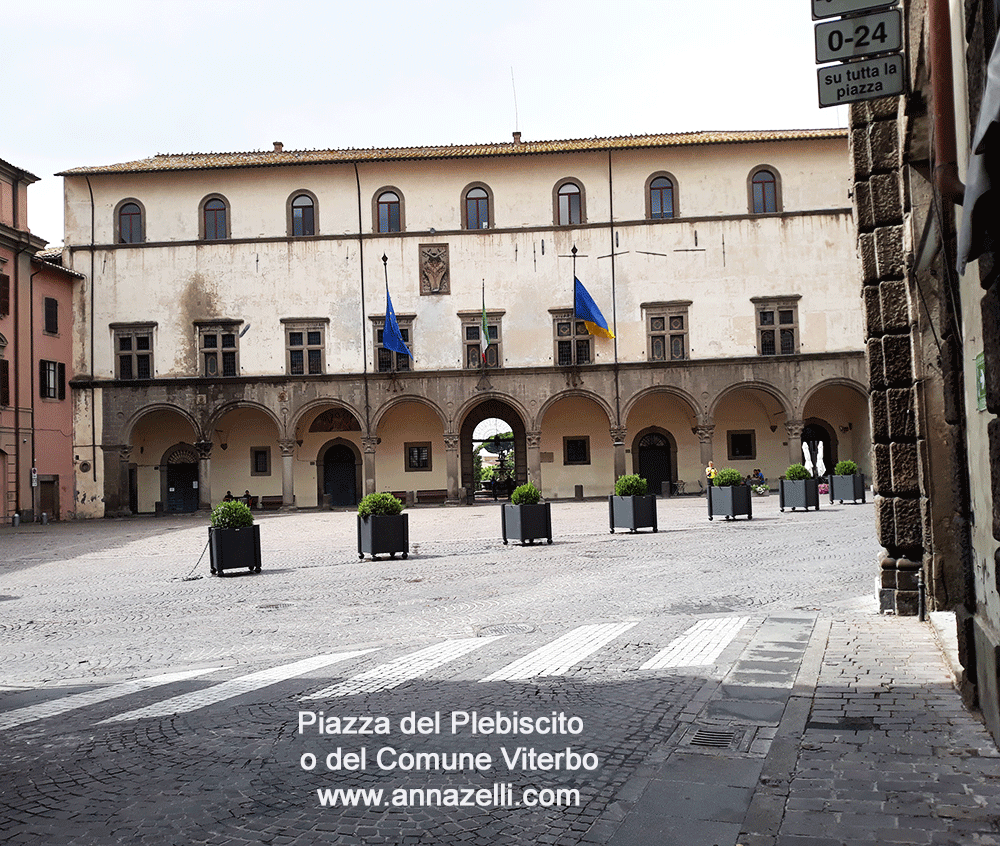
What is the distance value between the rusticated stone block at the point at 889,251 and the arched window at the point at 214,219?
3052 centimetres

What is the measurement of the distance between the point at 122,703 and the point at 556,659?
3101mm

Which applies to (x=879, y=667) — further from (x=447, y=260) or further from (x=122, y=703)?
(x=447, y=260)

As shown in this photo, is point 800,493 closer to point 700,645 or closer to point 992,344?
point 700,645

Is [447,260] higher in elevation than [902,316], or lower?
higher

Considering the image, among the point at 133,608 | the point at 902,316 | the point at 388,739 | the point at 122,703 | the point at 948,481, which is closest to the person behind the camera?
the point at 388,739

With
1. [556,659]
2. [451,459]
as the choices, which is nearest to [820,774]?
[556,659]

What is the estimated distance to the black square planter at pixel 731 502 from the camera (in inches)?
870

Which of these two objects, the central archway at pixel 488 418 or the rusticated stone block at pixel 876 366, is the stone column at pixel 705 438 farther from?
the rusticated stone block at pixel 876 366

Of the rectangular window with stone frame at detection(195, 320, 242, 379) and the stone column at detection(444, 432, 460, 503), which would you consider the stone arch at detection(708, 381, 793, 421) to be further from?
the rectangular window with stone frame at detection(195, 320, 242, 379)

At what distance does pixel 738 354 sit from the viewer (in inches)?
1375

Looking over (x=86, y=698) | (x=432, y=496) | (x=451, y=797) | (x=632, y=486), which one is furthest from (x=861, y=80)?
(x=432, y=496)

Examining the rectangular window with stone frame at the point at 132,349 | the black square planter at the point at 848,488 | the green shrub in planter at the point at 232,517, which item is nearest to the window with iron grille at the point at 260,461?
the rectangular window with stone frame at the point at 132,349

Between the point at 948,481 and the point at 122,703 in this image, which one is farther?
the point at 948,481

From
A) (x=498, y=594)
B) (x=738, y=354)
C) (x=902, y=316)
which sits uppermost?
(x=738, y=354)
